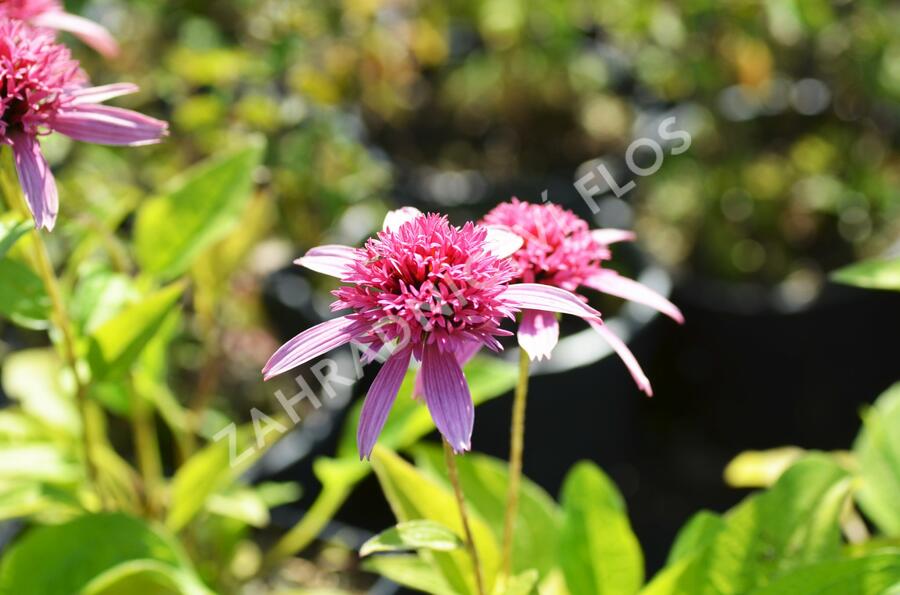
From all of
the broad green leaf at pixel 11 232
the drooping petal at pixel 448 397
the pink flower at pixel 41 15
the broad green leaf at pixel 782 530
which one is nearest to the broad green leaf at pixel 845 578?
the broad green leaf at pixel 782 530

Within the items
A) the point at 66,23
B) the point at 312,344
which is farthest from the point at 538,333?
the point at 66,23

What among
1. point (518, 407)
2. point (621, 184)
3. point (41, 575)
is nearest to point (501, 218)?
point (518, 407)

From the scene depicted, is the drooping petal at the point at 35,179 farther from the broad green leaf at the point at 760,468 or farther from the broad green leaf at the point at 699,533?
the broad green leaf at the point at 760,468

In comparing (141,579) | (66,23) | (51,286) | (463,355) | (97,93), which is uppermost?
(66,23)

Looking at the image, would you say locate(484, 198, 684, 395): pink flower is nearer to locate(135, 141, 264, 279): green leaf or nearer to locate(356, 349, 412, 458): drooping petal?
locate(356, 349, 412, 458): drooping petal

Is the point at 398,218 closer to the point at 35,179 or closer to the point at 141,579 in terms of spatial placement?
the point at 35,179

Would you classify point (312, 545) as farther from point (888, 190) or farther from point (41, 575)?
point (888, 190)
